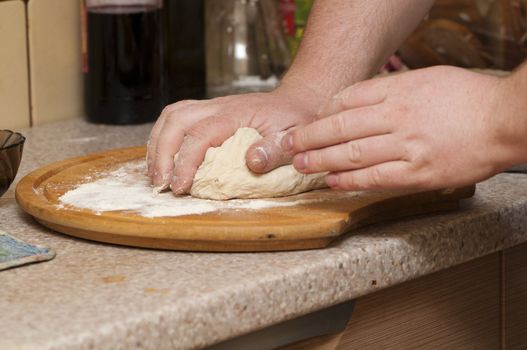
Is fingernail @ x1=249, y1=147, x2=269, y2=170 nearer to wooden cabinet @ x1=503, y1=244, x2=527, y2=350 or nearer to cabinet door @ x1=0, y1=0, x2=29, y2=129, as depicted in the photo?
wooden cabinet @ x1=503, y1=244, x2=527, y2=350

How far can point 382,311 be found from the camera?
1.01m

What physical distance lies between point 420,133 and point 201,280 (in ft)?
0.78

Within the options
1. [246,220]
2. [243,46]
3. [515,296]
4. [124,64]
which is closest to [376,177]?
[246,220]

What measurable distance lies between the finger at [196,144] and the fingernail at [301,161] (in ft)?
0.41

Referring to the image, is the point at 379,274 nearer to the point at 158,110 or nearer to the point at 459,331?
the point at 459,331

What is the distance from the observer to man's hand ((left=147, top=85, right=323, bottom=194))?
1.05 metres

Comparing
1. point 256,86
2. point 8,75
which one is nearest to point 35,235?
point 8,75

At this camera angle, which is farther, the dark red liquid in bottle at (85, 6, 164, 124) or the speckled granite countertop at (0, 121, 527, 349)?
the dark red liquid in bottle at (85, 6, 164, 124)

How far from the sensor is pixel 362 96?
94cm

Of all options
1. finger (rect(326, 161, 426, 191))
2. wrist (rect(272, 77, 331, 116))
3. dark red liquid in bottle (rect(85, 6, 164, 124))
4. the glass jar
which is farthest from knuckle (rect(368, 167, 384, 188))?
the glass jar

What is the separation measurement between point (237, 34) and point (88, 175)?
75 cm

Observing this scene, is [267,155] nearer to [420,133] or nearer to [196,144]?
[196,144]

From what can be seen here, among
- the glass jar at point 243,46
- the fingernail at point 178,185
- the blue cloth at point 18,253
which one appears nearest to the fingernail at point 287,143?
the fingernail at point 178,185

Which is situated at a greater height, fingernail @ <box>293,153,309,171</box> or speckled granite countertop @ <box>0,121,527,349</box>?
fingernail @ <box>293,153,309,171</box>
